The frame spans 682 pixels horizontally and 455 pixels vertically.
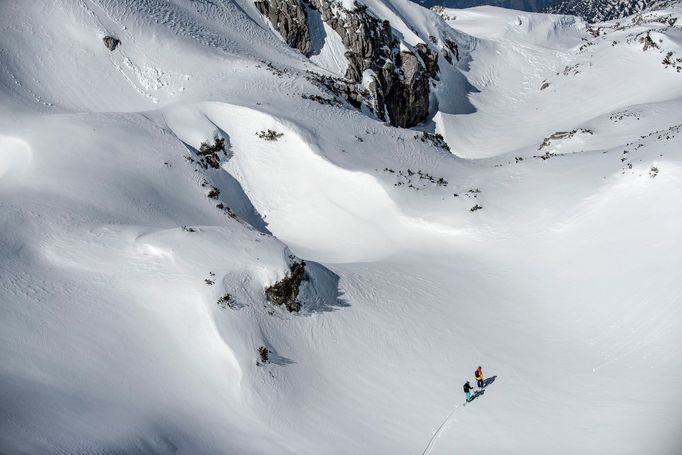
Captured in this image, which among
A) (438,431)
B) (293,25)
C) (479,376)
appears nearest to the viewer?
(438,431)

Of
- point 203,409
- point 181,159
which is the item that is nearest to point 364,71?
point 181,159

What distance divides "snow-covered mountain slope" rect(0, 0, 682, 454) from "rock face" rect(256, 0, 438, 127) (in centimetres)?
913

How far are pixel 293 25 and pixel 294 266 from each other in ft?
120

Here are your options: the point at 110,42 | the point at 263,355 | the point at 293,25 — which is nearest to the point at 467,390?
the point at 263,355

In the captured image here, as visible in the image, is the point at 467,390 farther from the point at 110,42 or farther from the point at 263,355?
the point at 110,42

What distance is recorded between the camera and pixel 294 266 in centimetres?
2203

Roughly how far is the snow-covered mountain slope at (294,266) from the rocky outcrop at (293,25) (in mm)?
9382

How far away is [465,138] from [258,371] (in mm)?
38756

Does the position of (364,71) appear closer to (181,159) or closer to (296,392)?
(181,159)

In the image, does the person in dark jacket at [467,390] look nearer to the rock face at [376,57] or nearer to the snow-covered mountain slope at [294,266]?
the snow-covered mountain slope at [294,266]

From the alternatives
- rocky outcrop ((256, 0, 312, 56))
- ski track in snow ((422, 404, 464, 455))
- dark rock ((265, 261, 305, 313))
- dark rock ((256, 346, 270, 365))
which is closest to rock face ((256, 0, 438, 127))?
rocky outcrop ((256, 0, 312, 56))

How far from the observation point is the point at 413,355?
20547 mm

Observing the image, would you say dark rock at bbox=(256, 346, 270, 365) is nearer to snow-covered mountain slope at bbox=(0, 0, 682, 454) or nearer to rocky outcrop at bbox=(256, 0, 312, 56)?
snow-covered mountain slope at bbox=(0, 0, 682, 454)

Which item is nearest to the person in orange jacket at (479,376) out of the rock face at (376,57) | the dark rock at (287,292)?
the dark rock at (287,292)
